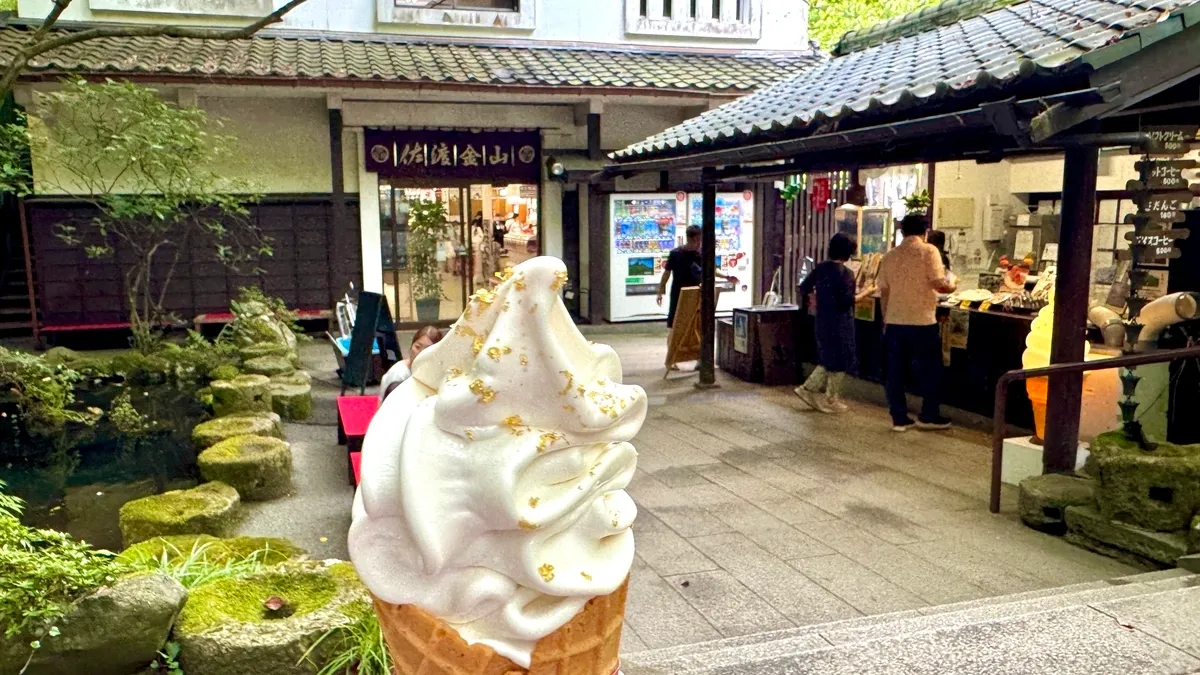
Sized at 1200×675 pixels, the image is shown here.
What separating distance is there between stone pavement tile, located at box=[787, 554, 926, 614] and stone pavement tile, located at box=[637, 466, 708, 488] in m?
1.72

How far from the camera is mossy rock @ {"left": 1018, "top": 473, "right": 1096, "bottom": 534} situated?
554cm

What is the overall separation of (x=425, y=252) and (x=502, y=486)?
13144 mm

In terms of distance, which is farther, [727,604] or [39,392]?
[39,392]

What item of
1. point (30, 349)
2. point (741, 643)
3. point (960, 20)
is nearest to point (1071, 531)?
point (741, 643)

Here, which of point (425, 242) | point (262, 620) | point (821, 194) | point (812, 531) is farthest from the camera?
point (821, 194)

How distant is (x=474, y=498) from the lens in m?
2.28

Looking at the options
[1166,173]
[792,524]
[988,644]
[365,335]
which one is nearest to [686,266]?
[365,335]

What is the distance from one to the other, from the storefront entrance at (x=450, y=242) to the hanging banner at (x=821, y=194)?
4885mm

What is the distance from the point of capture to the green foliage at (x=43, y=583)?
9.85 feet

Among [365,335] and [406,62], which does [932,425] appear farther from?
[406,62]

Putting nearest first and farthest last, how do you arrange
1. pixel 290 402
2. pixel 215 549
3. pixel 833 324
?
1. pixel 215 549
2. pixel 290 402
3. pixel 833 324

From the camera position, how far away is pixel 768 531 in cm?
571

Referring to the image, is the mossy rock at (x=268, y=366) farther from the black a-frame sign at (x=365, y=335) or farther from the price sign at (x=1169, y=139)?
the price sign at (x=1169, y=139)

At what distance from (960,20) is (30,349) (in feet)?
43.3
